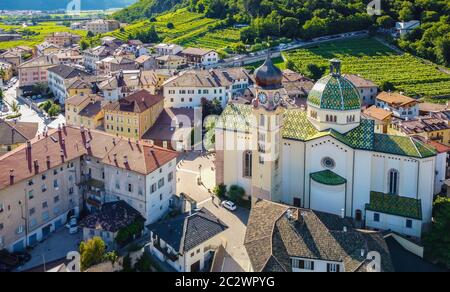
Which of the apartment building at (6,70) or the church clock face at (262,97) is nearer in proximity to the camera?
the church clock face at (262,97)

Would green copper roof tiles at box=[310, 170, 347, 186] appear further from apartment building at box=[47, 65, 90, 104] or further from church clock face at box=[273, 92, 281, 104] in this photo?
apartment building at box=[47, 65, 90, 104]

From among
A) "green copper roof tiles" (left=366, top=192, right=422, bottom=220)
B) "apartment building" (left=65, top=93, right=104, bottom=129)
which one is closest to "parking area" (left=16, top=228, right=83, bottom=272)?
"green copper roof tiles" (left=366, top=192, right=422, bottom=220)

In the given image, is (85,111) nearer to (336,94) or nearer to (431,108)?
(336,94)

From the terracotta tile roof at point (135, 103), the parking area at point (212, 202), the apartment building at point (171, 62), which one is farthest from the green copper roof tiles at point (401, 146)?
the apartment building at point (171, 62)

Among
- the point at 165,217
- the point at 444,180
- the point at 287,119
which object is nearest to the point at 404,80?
the point at 444,180

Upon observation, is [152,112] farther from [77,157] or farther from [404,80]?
[404,80]

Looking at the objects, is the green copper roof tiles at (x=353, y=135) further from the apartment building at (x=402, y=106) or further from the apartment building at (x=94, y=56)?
the apartment building at (x=94, y=56)
